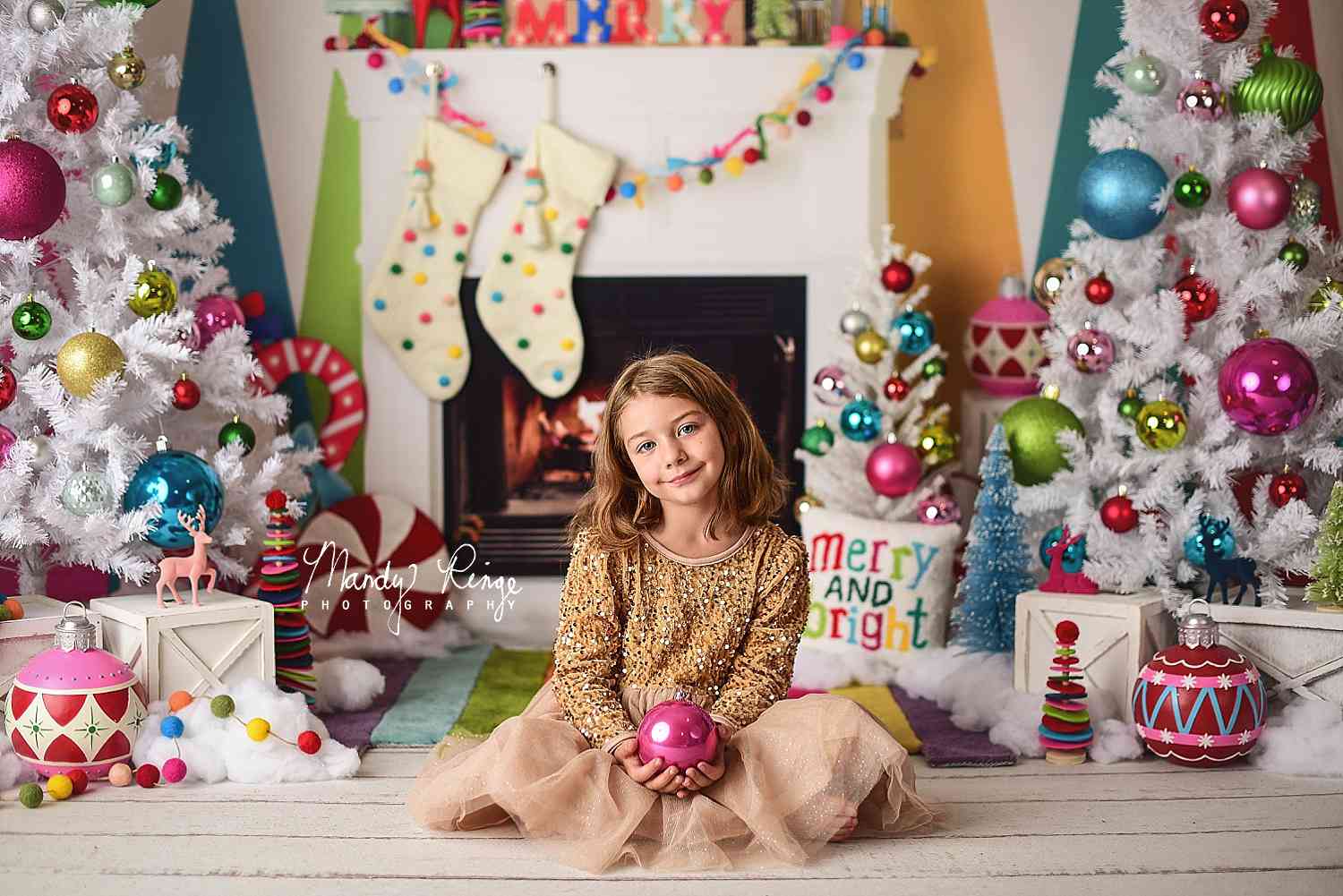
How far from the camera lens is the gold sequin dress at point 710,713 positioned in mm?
2568

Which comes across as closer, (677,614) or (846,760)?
(846,760)

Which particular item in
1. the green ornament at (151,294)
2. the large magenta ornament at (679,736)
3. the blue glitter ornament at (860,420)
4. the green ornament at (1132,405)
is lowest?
the large magenta ornament at (679,736)

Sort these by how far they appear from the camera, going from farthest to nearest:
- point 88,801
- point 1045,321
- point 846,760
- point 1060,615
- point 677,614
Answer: point 1045,321, point 1060,615, point 88,801, point 677,614, point 846,760

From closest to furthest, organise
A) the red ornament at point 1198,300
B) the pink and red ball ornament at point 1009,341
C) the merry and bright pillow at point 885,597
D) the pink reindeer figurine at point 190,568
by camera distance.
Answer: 1. the pink reindeer figurine at point 190,568
2. the red ornament at point 1198,300
3. the merry and bright pillow at point 885,597
4. the pink and red ball ornament at point 1009,341

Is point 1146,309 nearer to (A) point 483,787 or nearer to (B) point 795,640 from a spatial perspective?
(B) point 795,640

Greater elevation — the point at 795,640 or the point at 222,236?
the point at 222,236

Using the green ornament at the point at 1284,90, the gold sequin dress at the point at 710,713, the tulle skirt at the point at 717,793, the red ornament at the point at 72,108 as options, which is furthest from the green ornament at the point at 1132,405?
the red ornament at the point at 72,108

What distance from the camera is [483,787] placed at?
8.76 feet

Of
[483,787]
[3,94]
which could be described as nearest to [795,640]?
[483,787]

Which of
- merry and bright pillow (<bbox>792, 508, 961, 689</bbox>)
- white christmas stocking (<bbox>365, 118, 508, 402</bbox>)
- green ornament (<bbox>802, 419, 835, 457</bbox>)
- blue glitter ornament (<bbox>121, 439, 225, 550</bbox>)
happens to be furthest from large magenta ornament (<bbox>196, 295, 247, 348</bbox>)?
merry and bright pillow (<bbox>792, 508, 961, 689</bbox>)

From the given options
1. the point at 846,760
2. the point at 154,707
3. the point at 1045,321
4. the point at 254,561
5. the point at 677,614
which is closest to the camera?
the point at 846,760

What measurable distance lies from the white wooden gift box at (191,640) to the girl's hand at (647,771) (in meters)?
1.16

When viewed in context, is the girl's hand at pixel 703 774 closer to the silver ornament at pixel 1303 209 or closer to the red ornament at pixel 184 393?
the red ornament at pixel 184 393

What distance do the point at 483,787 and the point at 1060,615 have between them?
158 cm
